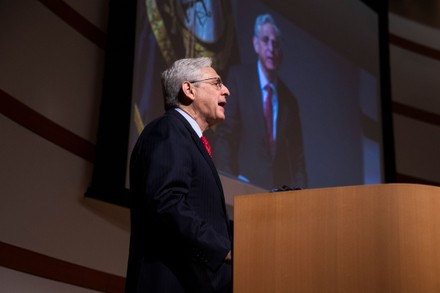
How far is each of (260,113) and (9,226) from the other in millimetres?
2228

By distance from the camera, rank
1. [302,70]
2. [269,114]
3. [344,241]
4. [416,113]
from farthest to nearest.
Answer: [416,113] → [302,70] → [269,114] → [344,241]

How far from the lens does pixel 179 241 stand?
7.20 feet

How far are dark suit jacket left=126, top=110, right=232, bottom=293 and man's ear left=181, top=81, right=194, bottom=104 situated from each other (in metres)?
0.21

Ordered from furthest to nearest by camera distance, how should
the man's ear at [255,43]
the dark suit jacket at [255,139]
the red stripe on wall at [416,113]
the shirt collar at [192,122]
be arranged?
the red stripe on wall at [416,113]
the man's ear at [255,43]
the dark suit jacket at [255,139]
the shirt collar at [192,122]

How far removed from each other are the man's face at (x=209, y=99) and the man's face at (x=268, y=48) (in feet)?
11.4

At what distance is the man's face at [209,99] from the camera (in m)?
2.58

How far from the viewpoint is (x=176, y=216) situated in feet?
7.08

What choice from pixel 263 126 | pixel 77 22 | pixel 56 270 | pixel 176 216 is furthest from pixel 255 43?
pixel 176 216

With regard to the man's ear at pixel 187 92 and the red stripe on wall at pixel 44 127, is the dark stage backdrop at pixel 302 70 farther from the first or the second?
the man's ear at pixel 187 92

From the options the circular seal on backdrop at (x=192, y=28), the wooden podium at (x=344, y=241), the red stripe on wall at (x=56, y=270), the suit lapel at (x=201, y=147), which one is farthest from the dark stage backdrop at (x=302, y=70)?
the wooden podium at (x=344, y=241)

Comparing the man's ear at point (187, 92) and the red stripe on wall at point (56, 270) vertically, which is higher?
the man's ear at point (187, 92)

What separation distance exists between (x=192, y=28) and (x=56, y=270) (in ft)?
6.43

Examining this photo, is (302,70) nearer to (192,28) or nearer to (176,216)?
(192,28)

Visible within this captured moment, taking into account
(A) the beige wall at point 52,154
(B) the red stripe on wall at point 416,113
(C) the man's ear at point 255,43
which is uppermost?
(B) the red stripe on wall at point 416,113
